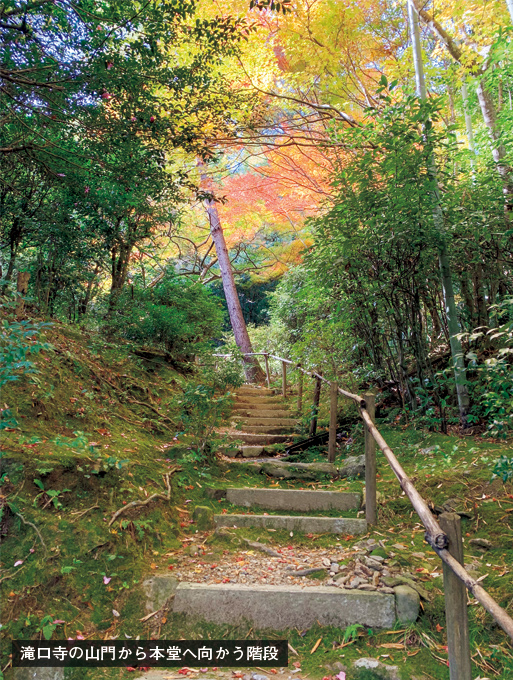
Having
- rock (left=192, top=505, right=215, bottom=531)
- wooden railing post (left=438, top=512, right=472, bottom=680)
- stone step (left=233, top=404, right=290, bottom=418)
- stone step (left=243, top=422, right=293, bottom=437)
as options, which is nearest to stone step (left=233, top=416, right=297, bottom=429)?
stone step (left=243, top=422, right=293, bottom=437)

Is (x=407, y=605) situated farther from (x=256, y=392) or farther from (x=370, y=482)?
(x=256, y=392)

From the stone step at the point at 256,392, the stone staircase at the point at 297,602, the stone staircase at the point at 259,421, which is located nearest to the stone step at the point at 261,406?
the stone staircase at the point at 259,421

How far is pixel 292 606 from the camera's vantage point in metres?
2.33

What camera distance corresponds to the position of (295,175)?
8531 millimetres

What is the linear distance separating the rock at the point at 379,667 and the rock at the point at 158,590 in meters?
1.13

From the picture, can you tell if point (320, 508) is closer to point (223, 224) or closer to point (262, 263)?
point (223, 224)

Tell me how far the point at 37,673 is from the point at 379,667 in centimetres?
174

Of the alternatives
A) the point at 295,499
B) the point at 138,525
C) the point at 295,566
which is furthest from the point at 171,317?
the point at 295,566

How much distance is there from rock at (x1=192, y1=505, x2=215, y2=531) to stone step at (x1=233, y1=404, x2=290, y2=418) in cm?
347


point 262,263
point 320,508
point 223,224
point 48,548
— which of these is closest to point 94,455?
point 48,548

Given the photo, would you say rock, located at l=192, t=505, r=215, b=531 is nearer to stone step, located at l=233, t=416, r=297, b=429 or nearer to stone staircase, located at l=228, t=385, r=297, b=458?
stone staircase, located at l=228, t=385, r=297, b=458

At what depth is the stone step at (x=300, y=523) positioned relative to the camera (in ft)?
10.4

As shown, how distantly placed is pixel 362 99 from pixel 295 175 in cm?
209
